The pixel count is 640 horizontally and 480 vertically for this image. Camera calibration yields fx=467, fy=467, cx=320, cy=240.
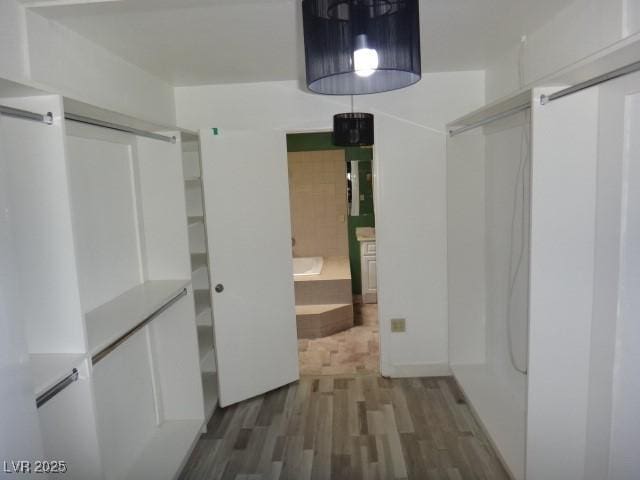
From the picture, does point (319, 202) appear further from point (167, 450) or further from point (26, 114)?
point (26, 114)

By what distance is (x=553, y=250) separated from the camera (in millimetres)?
1975

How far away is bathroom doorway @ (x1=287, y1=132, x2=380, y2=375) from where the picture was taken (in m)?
4.87

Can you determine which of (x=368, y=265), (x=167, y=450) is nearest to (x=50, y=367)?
(x=167, y=450)

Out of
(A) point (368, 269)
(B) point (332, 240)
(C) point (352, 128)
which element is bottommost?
(A) point (368, 269)

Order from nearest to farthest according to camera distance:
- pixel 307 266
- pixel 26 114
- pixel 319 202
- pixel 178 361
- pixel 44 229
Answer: pixel 26 114 < pixel 44 229 < pixel 178 361 < pixel 307 266 < pixel 319 202

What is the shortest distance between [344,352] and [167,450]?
2.00 meters

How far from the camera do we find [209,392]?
10.8ft

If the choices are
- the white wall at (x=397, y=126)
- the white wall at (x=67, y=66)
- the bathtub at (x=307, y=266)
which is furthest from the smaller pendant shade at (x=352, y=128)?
the bathtub at (x=307, y=266)

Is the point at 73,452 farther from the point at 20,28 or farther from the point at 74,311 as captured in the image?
the point at 20,28

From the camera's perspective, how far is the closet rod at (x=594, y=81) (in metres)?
1.57

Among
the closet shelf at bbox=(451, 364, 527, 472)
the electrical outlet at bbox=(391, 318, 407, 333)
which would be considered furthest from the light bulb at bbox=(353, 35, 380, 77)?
the electrical outlet at bbox=(391, 318, 407, 333)

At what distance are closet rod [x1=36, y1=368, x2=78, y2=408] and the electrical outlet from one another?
2485 mm

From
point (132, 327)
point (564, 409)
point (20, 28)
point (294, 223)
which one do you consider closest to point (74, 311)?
point (132, 327)

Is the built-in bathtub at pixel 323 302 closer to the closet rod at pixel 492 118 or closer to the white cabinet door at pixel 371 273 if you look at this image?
the white cabinet door at pixel 371 273
